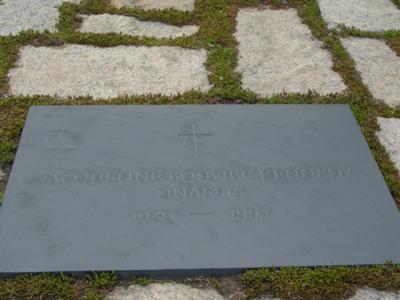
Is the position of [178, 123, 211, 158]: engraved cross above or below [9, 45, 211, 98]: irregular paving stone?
above

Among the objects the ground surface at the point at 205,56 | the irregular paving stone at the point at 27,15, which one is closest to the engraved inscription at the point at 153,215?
the ground surface at the point at 205,56

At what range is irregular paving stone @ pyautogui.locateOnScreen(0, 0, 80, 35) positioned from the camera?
11.5 feet

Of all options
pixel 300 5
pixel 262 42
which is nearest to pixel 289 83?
pixel 262 42

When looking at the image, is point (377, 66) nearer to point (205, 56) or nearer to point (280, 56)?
point (280, 56)

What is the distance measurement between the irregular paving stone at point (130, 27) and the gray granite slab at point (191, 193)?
3.14ft

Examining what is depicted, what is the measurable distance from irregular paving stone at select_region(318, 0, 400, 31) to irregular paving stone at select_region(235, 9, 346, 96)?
0.83ft

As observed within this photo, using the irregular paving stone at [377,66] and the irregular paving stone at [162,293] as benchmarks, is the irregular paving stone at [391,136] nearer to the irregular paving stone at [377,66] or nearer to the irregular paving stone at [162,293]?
the irregular paving stone at [377,66]

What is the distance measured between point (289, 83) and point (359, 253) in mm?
1293

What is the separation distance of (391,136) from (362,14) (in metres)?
1.41

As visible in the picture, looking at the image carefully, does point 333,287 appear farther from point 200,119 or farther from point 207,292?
point 200,119

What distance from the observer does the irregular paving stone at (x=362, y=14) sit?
3.73 m

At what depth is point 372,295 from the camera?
2045mm

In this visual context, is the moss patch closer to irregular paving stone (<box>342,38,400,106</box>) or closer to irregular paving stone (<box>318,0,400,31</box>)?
irregular paving stone (<box>342,38,400,106</box>)

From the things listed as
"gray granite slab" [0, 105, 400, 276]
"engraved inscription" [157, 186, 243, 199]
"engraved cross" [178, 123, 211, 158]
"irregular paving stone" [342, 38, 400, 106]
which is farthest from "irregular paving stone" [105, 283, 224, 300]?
"irregular paving stone" [342, 38, 400, 106]
